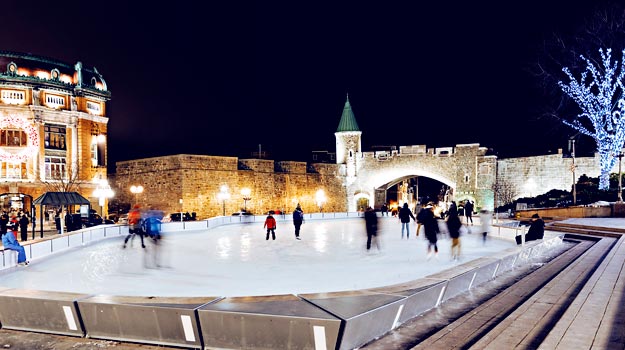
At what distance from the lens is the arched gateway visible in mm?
29469

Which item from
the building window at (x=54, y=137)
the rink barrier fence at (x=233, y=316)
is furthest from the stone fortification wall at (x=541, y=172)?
the building window at (x=54, y=137)

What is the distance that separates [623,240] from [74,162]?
936 inches

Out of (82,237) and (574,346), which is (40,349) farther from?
(82,237)

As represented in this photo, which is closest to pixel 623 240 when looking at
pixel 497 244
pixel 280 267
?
pixel 497 244

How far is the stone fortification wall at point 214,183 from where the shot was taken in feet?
87.9

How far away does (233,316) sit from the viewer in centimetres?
337

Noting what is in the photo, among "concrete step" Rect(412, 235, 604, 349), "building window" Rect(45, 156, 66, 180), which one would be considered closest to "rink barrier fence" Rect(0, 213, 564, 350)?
"concrete step" Rect(412, 235, 604, 349)

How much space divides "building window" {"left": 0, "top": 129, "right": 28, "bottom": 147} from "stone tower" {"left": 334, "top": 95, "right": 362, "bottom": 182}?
69.2ft

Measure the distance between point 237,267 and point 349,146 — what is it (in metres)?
28.1

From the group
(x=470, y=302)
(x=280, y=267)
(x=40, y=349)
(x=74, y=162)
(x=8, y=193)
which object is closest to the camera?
(x=40, y=349)

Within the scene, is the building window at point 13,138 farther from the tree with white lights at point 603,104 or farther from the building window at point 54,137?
the tree with white lights at point 603,104

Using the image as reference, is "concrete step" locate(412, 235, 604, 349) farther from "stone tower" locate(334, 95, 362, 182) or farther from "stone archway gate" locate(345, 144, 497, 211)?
"stone tower" locate(334, 95, 362, 182)

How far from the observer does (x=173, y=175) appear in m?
27.0

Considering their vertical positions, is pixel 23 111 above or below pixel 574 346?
above
